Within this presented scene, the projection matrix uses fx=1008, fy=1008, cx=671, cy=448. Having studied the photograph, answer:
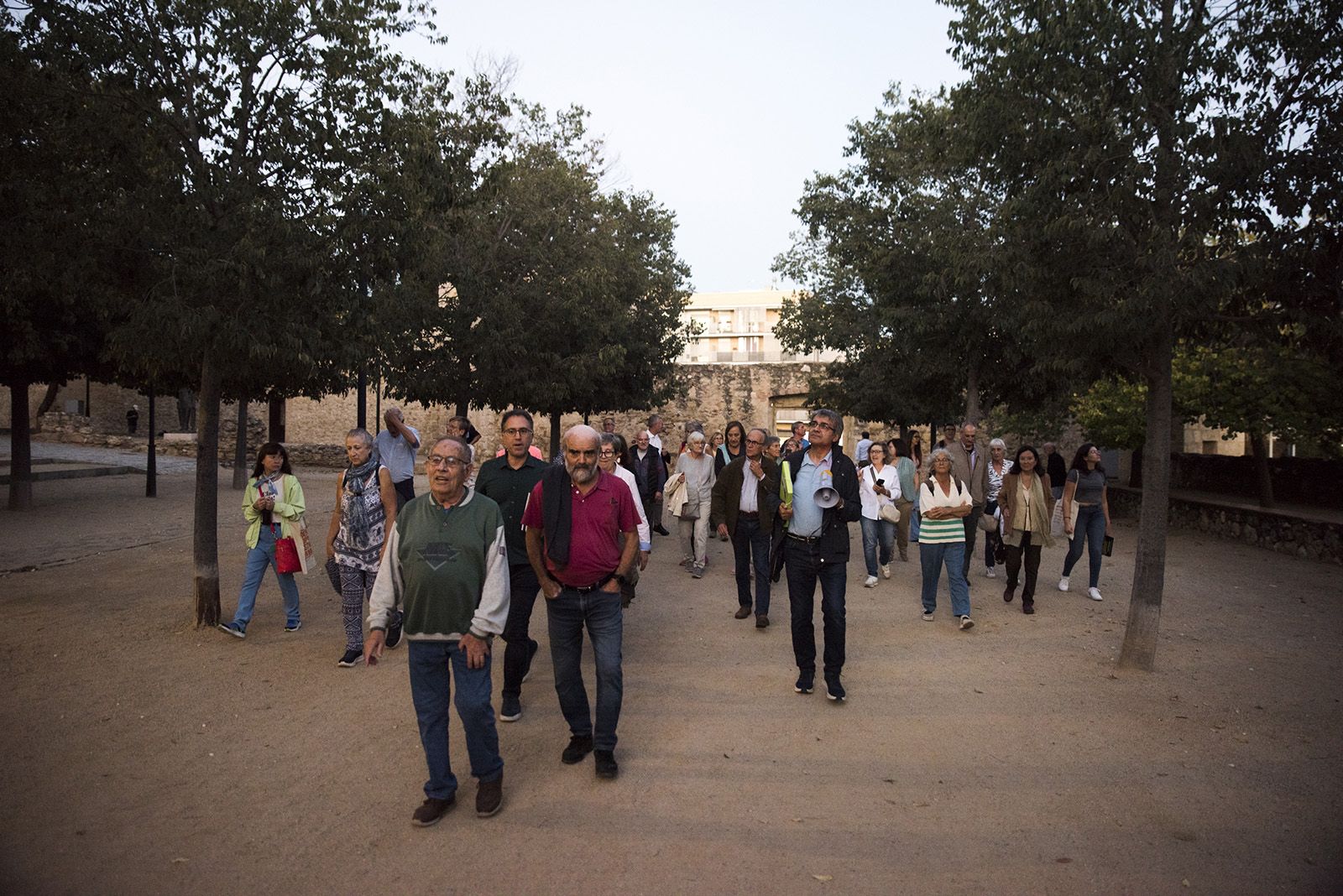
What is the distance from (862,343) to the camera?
2505cm

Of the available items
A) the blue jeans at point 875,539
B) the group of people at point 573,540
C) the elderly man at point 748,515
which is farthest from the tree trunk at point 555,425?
the elderly man at point 748,515

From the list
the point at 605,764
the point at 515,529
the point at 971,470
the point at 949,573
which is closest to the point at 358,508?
the point at 515,529

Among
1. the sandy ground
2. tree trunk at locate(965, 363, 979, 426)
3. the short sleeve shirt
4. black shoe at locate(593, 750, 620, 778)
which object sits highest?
tree trunk at locate(965, 363, 979, 426)

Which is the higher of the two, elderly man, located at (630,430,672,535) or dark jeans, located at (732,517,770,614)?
elderly man, located at (630,430,672,535)

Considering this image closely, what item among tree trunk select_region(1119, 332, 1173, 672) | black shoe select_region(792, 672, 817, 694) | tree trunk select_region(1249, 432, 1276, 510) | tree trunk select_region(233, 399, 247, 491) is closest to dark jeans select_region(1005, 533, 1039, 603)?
tree trunk select_region(1119, 332, 1173, 672)

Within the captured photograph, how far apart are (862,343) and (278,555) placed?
19403 millimetres

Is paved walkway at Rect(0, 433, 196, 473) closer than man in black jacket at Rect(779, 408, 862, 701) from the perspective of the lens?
No

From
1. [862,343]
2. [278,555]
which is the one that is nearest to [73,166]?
[278,555]

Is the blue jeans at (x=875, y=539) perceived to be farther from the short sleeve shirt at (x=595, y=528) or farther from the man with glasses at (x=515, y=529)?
the short sleeve shirt at (x=595, y=528)

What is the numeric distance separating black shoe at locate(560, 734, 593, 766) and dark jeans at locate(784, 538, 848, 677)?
1696 mm

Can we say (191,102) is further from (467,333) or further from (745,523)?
(467,333)

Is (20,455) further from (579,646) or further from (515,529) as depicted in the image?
(579,646)

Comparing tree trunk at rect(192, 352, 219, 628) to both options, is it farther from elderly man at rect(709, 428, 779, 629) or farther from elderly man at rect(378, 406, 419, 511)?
elderly man at rect(709, 428, 779, 629)

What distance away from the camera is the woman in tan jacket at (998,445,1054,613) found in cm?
941
